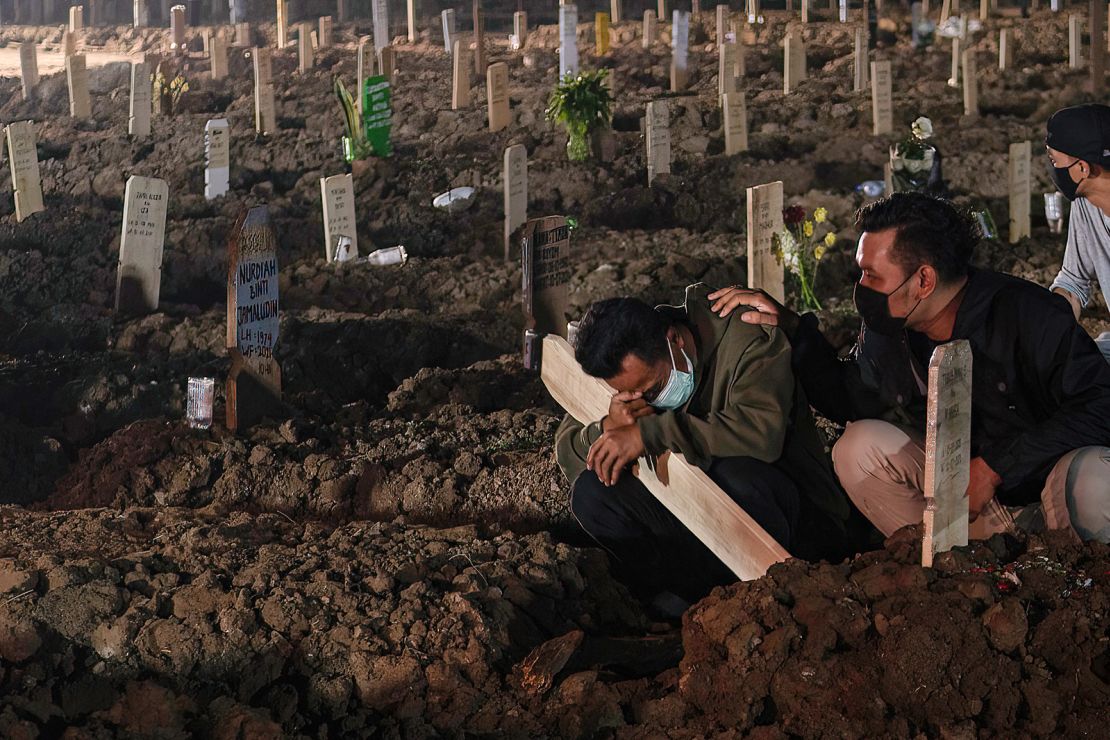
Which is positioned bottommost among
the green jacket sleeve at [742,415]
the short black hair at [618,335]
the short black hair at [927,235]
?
the green jacket sleeve at [742,415]

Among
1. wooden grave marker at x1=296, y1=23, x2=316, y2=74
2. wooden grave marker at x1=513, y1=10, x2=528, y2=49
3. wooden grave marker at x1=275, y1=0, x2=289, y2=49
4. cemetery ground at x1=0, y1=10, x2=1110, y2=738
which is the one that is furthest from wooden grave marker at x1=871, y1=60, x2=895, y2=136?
wooden grave marker at x1=275, y1=0, x2=289, y2=49

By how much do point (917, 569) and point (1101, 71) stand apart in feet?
44.5

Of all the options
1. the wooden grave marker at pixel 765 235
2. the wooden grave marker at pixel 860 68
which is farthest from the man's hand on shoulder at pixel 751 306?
the wooden grave marker at pixel 860 68

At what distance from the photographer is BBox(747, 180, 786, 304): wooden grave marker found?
23.0ft

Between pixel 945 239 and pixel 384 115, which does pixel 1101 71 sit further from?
pixel 945 239

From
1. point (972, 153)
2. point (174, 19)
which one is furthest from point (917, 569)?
point (174, 19)

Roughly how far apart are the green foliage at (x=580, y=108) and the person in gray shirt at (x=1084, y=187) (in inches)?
304

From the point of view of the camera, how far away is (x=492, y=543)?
4.45 m

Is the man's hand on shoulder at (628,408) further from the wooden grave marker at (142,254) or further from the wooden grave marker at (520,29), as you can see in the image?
the wooden grave marker at (520,29)

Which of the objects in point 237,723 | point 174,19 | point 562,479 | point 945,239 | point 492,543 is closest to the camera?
point 237,723

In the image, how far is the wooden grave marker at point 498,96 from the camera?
46.0 ft

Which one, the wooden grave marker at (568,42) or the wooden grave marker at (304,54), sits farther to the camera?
the wooden grave marker at (304,54)

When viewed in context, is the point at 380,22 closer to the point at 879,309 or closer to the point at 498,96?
the point at 498,96

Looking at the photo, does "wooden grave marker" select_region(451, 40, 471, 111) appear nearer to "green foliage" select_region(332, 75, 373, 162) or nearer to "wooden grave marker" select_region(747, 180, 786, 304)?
"green foliage" select_region(332, 75, 373, 162)
